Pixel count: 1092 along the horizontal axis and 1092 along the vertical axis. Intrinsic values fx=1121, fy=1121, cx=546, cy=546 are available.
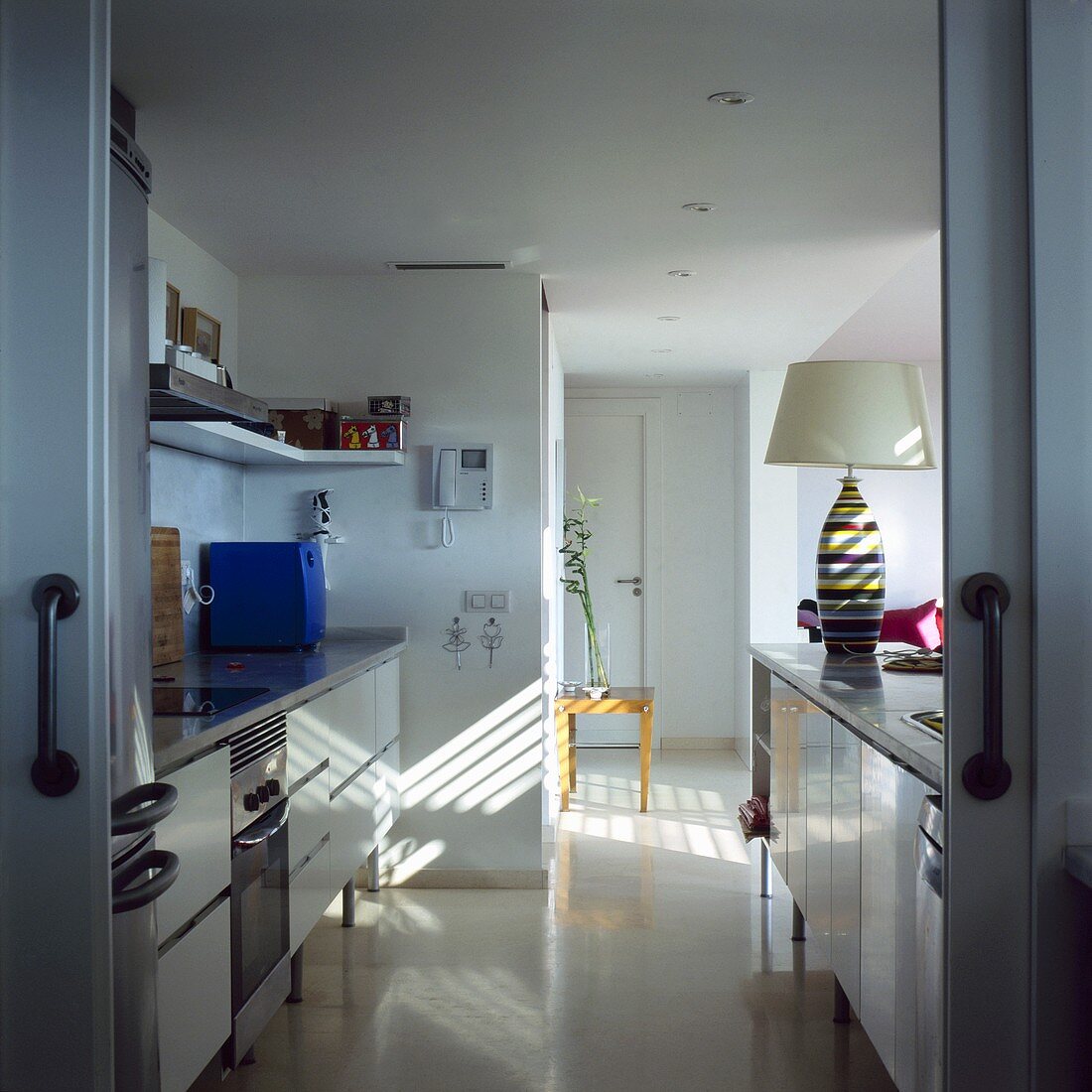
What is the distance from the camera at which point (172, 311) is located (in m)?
3.64

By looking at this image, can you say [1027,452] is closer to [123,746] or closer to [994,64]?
[994,64]

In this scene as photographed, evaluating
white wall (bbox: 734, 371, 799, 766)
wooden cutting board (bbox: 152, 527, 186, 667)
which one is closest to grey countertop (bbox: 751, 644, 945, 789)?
wooden cutting board (bbox: 152, 527, 186, 667)

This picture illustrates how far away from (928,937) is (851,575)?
183 centimetres

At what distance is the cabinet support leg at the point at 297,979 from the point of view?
3.06 meters

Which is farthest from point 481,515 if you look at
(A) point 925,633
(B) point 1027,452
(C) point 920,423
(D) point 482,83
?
(A) point 925,633

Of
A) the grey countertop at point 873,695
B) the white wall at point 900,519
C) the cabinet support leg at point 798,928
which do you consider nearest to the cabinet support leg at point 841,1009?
the cabinet support leg at point 798,928

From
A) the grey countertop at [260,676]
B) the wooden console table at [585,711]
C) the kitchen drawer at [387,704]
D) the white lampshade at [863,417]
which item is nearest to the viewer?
the grey countertop at [260,676]

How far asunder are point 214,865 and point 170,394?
37.4 inches

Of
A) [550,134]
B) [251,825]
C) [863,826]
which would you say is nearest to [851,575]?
[863,826]

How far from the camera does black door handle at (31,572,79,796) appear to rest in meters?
1.24

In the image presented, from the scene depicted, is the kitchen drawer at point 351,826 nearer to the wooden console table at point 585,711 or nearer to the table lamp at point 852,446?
the table lamp at point 852,446

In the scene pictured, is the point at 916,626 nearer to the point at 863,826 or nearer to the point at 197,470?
the point at 197,470

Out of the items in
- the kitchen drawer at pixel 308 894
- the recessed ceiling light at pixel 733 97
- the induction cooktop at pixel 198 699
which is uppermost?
the recessed ceiling light at pixel 733 97

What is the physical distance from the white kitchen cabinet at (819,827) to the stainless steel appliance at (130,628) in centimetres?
149
